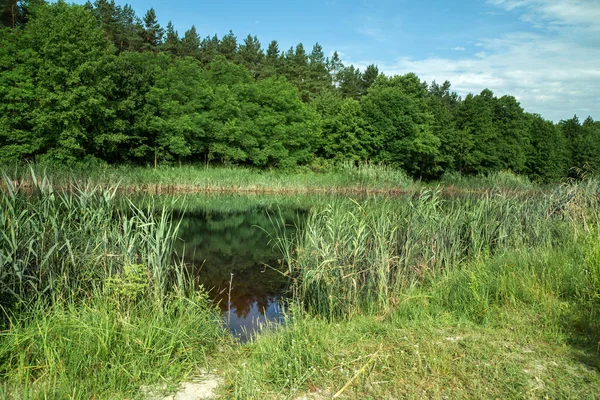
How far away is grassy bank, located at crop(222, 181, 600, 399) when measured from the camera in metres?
3.21

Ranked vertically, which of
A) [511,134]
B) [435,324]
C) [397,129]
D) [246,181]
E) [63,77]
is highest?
[63,77]

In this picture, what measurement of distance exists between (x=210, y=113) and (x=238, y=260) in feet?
80.5

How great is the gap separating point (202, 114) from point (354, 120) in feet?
48.7

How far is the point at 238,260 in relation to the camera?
10789mm

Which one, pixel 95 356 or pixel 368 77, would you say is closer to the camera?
pixel 95 356

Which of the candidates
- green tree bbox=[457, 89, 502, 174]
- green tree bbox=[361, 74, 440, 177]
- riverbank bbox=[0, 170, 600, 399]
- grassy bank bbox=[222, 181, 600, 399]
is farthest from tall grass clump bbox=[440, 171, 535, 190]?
riverbank bbox=[0, 170, 600, 399]

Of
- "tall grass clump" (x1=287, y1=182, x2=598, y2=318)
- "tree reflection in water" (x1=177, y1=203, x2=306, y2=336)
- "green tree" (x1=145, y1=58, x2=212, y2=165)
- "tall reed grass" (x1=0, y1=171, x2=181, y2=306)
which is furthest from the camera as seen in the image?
"green tree" (x1=145, y1=58, x2=212, y2=165)

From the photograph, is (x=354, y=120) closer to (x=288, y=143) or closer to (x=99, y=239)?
(x=288, y=143)

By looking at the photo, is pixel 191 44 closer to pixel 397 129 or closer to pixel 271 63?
pixel 271 63

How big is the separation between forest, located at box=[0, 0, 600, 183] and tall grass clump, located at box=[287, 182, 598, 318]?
10.7 metres

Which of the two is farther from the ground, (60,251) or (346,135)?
(346,135)

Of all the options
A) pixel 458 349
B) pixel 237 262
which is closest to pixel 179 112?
pixel 237 262

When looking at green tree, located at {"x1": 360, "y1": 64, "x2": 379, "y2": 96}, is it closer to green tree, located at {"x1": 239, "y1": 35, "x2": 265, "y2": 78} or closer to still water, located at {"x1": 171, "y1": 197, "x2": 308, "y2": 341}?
green tree, located at {"x1": 239, "y1": 35, "x2": 265, "y2": 78}

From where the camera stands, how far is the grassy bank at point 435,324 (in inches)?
126
